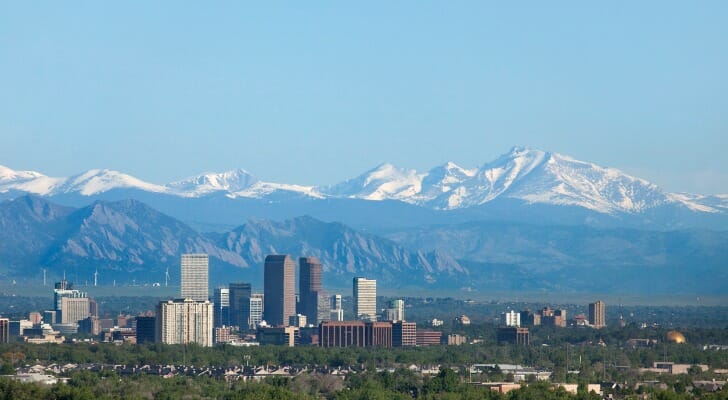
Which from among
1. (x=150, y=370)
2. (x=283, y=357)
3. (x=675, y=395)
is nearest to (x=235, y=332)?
(x=283, y=357)

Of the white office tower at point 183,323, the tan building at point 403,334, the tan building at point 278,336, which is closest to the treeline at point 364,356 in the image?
the tan building at point 403,334

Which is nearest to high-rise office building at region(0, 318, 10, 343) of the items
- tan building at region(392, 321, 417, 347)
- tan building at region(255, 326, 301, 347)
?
tan building at region(255, 326, 301, 347)

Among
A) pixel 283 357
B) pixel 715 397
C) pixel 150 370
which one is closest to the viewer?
pixel 715 397

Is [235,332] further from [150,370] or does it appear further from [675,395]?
[675,395]

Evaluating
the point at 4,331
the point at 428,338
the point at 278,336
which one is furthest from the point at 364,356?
the point at 428,338

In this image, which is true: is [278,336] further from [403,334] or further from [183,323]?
[403,334]

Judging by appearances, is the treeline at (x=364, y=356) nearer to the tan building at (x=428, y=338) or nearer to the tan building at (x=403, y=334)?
the tan building at (x=403, y=334)

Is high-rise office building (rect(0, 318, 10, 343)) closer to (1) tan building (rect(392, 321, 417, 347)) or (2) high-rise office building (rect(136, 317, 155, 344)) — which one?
(2) high-rise office building (rect(136, 317, 155, 344))

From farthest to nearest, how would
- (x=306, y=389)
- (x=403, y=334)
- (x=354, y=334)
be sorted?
(x=403, y=334), (x=354, y=334), (x=306, y=389)

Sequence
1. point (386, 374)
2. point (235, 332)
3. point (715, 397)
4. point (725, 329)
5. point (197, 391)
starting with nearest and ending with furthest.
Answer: point (715, 397) < point (197, 391) < point (386, 374) < point (725, 329) < point (235, 332)
